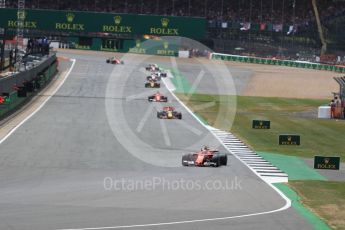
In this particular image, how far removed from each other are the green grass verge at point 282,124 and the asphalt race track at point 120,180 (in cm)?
257

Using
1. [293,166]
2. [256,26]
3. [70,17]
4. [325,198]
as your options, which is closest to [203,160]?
[293,166]

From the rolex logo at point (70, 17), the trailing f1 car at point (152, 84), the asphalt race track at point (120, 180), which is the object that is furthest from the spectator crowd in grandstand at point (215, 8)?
the asphalt race track at point (120, 180)

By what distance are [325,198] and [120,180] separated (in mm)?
6064

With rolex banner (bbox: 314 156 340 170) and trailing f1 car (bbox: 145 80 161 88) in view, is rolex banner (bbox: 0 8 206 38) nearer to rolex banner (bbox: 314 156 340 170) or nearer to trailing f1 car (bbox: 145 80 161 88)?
trailing f1 car (bbox: 145 80 161 88)

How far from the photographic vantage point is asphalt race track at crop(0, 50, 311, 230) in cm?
1966

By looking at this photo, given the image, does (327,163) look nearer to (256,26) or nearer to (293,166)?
(293,166)

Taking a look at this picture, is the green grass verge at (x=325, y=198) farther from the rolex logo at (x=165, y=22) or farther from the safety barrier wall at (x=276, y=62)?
the safety barrier wall at (x=276, y=62)

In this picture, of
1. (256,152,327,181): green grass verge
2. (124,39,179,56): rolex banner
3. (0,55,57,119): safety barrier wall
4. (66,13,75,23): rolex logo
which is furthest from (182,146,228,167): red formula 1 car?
(124,39,179,56): rolex banner

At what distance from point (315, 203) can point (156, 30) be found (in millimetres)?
90082

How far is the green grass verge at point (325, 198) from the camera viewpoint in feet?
70.7

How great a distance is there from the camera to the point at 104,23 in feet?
377

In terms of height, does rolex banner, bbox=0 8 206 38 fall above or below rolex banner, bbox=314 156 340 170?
above

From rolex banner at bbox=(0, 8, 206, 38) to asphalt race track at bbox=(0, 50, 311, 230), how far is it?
61872mm

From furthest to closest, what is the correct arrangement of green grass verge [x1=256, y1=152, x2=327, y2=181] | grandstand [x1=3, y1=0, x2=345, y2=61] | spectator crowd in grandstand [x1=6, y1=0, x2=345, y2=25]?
spectator crowd in grandstand [x1=6, y1=0, x2=345, y2=25] → grandstand [x1=3, y1=0, x2=345, y2=61] → green grass verge [x1=256, y1=152, x2=327, y2=181]
